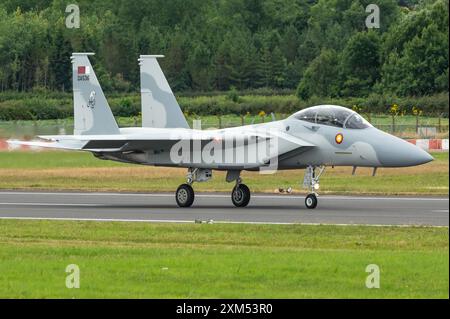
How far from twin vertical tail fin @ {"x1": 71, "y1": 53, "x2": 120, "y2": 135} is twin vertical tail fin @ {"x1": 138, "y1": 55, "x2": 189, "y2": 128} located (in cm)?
104

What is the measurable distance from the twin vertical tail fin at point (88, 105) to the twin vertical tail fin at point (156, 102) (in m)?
1.04

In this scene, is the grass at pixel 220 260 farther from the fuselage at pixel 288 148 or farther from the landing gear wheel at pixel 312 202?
the landing gear wheel at pixel 312 202

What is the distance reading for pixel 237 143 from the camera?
27.4 m

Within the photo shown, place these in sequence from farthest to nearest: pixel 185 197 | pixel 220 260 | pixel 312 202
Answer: pixel 185 197 < pixel 312 202 < pixel 220 260

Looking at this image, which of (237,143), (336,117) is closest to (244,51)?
(237,143)

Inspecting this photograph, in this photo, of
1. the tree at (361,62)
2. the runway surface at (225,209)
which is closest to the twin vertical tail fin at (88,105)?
the runway surface at (225,209)

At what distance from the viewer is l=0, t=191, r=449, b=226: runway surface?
24359 millimetres

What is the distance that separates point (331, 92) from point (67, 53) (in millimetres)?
12537

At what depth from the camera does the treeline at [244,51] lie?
2186 inches

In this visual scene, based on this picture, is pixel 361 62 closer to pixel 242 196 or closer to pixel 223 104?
pixel 223 104

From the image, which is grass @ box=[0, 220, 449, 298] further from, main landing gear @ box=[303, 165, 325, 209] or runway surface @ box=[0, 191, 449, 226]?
main landing gear @ box=[303, 165, 325, 209]

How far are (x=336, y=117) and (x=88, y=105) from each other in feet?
22.1

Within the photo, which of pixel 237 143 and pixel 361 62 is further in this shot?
pixel 361 62

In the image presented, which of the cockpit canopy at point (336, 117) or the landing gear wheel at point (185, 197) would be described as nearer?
the cockpit canopy at point (336, 117)
